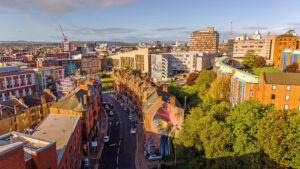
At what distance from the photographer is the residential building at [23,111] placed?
50.2 metres

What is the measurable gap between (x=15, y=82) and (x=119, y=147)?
55606 millimetres

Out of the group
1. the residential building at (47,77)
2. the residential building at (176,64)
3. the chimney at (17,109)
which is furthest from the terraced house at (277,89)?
the residential building at (176,64)

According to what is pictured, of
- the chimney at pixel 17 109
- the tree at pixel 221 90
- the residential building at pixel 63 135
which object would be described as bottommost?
the residential building at pixel 63 135

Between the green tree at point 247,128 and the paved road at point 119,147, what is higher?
the green tree at point 247,128

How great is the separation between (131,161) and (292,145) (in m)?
30.4

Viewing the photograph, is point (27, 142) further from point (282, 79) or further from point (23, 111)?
point (282, 79)

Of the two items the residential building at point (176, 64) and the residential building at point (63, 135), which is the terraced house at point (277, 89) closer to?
the residential building at point (63, 135)

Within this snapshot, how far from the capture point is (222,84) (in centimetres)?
5972

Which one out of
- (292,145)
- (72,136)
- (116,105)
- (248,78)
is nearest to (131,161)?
(72,136)

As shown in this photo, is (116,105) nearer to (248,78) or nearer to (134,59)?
(248,78)

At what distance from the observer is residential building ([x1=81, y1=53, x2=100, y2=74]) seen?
178m

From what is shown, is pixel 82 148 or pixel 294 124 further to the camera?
pixel 82 148

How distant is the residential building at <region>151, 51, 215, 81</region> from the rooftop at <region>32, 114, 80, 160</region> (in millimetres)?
101269

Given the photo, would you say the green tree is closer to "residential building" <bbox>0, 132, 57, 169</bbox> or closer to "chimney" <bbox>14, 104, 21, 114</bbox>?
"residential building" <bbox>0, 132, 57, 169</bbox>
